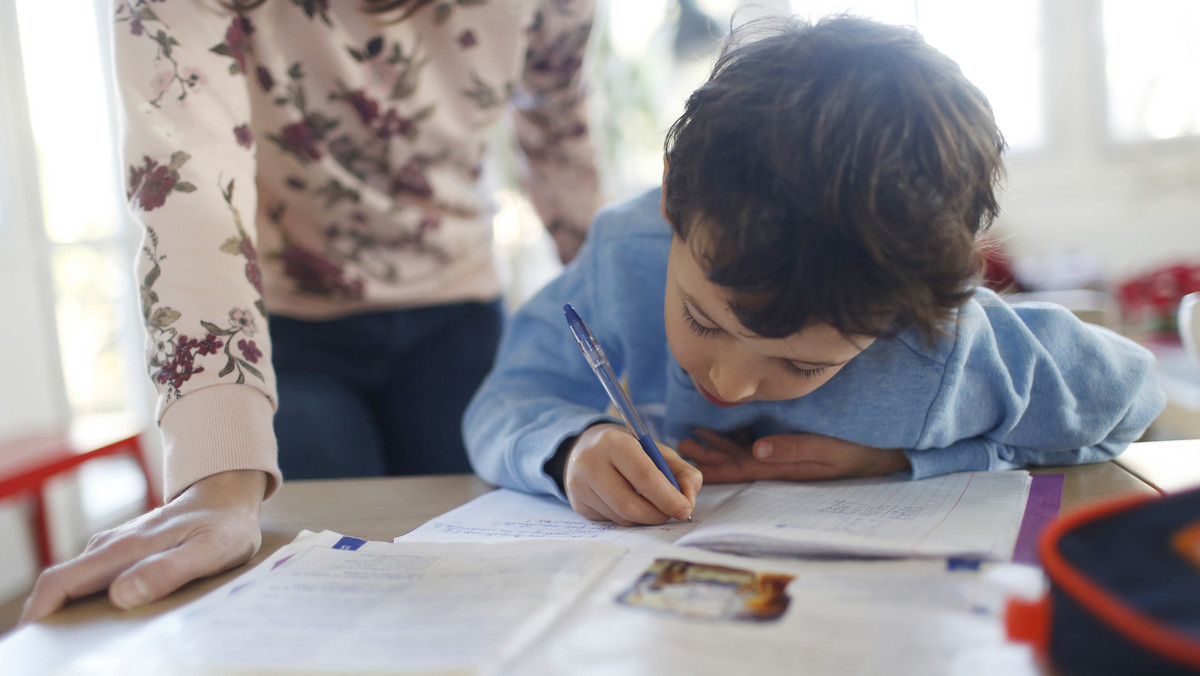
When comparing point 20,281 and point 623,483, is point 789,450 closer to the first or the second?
point 623,483

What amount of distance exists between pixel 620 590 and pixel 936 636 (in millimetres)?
155

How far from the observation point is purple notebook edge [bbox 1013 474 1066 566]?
431mm

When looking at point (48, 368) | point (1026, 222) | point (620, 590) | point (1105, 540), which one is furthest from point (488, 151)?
point (1026, 222)

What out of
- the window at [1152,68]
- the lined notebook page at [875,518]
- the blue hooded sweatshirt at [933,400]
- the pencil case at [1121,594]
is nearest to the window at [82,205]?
the blue hooded sweatshirt at [933,400]

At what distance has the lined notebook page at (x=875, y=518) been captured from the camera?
445 mm

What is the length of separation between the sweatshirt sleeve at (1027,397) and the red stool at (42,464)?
1825mm

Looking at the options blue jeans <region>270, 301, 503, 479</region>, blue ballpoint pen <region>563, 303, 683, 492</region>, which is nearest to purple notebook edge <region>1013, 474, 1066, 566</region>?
blue ballpoint pen <region>563, 303, 683, 492</region>

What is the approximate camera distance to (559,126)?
113 cm

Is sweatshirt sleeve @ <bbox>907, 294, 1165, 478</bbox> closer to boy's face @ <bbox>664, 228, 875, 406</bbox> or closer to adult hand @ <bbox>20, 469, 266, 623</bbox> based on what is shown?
boy's face @ <bbox>664, 228, 875, 406</bbox>

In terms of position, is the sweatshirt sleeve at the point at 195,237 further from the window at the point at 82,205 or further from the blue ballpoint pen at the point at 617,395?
the window at the point at 82,205

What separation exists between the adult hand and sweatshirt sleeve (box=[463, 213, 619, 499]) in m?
0.21

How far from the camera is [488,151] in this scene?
1.08 meters

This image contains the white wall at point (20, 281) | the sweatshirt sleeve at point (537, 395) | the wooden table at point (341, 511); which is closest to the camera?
the wooden table at point (341, 511)

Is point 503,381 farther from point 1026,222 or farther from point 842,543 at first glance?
point 1026,222
